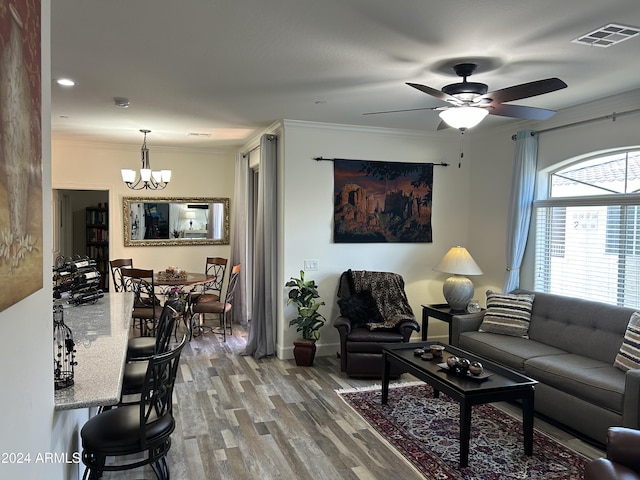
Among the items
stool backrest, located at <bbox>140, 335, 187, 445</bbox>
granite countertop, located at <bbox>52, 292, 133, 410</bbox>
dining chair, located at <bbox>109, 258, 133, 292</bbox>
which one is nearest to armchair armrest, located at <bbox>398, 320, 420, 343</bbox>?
granite countertop, located at <bbox>52, 292, 133, 410</bbox>

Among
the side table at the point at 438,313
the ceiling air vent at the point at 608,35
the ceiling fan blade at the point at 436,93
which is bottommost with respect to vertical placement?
the side table at the point at 438,313

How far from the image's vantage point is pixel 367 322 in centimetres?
518

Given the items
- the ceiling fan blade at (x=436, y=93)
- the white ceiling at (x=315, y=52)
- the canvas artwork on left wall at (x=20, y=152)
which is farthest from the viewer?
the ceiling fan blade at (x=436, y=93)

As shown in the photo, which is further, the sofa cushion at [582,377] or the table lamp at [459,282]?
the table lamp at [459,282]

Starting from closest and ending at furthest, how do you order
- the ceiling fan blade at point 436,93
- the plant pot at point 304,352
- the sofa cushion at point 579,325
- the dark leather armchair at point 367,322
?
the ceiling fan blade at point 436,93
the sofa cushion at point 579,325
the dark leather armchair at point 367,322
the plant pot at point 304,352

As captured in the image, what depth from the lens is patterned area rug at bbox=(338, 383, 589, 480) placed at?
3.04 meters

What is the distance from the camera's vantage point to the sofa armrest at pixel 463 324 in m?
4.85

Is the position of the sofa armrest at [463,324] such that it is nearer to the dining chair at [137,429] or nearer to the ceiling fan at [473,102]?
the ceiling fan at [473,102]

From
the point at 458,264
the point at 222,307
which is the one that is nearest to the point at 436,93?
the point at 458,264

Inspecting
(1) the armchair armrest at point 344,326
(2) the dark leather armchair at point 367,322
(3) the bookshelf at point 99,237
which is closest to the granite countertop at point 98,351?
(1) the armchair armrest at point 344,326

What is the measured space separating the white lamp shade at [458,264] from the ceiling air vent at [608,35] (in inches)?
113

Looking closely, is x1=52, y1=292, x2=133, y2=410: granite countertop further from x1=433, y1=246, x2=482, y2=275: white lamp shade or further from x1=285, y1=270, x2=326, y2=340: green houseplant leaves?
x1=433, y1=246, x2=482, y2=275: white lamp shade

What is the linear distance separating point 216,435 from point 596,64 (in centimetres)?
389

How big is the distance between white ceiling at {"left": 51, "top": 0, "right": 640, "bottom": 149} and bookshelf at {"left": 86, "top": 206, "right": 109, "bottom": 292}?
15.0 ft
